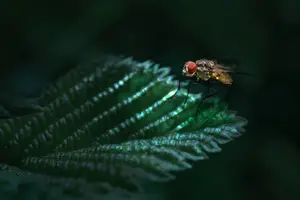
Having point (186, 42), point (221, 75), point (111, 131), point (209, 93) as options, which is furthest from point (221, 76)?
point (186, 42)

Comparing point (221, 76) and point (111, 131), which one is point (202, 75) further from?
point (111, 131)

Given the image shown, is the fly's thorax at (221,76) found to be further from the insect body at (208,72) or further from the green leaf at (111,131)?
the green leaf at (111,131)

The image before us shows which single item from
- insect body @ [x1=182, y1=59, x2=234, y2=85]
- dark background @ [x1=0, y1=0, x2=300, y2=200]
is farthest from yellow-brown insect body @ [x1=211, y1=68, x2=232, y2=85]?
dark background @ [x1=0, y1=0, x2=300, y2=200]

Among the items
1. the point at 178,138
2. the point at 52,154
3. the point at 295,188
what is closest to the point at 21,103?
the point at 52,154

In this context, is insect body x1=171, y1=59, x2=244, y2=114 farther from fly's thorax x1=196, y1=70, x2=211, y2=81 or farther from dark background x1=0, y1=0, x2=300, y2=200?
dark background x1=0, y1=0, x2=300, y2=200

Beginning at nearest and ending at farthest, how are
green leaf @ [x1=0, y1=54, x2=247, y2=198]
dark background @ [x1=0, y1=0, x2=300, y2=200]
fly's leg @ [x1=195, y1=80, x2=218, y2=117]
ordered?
green leaf @ [x1=0, y1=54, x2=247, y2=198] < fly's leg @ [x1=195, y1=80, x2=218, y2=117] < dark background @ [x1=0, y1=0, x2=300, y2=200]

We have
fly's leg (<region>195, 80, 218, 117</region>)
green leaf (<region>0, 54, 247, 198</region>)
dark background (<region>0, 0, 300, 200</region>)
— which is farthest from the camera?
dark background (<region>0, 0, 300, 200</region>)

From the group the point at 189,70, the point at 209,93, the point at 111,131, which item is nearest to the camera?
the point at 111,131

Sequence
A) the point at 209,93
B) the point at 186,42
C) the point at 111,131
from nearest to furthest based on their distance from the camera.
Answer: the point at 111,131
the point at 209,93
the point at 186,42

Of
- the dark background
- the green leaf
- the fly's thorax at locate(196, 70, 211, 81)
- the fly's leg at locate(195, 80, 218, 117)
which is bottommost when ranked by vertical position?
the green leaf
